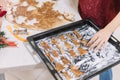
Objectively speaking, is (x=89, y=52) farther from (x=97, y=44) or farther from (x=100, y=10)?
(x=100, y=10)

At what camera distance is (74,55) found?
30.0 inches

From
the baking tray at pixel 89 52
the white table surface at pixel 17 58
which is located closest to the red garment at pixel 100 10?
the baking tray at pixel 89 52

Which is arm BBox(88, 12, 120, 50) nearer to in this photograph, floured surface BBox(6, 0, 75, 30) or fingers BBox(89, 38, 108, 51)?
fingers BBox(89, 38, 108, 51)

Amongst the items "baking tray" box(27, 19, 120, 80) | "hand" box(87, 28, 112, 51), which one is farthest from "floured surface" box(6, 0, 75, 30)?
"hand" box(87, 28, 112, 51)

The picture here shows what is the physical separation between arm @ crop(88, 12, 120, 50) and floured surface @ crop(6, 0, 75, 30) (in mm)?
161

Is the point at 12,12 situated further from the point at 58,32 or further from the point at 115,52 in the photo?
the point at 115,52

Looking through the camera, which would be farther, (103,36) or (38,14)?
(38,14)

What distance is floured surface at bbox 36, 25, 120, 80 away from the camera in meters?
0.71

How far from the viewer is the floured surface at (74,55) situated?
71 cm

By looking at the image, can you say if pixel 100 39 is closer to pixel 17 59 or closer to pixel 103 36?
pixel 103 36

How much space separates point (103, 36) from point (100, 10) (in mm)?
147

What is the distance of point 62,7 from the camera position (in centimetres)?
99

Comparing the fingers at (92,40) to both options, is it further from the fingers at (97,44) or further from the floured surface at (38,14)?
the floured surface at (38,14)

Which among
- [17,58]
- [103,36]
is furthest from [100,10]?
[17,58]
